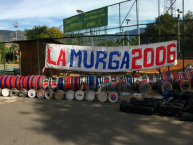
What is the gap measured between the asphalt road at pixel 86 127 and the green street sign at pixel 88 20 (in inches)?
512

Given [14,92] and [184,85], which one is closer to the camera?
[184,85]

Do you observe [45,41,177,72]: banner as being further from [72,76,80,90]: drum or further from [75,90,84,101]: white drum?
[75,90,84,101]: white drum

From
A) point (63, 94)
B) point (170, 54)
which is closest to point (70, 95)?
point (63, 94)

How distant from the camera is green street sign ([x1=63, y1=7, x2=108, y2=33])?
1854 centimetres

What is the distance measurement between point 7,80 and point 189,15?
139 ft

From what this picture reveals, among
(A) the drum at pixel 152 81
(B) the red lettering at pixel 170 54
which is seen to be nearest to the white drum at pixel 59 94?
(A) the drum at pixel 152 81

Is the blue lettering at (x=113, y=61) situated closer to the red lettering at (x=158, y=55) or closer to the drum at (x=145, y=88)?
the drum at (x=145, y=88)

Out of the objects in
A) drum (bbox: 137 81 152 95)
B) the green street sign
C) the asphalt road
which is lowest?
the asphalt road

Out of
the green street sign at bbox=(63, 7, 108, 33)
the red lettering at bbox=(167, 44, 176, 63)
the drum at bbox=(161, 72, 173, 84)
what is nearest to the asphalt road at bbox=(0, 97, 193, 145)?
the drum at bbox=(161, 72, 173, 84)

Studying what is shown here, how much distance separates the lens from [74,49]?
34.2ft

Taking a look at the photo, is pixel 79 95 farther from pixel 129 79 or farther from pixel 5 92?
pixel 5 92

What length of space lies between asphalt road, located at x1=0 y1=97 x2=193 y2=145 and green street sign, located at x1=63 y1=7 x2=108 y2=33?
13.0m

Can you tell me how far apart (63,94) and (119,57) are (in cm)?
352

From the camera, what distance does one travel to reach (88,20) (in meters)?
20.5
